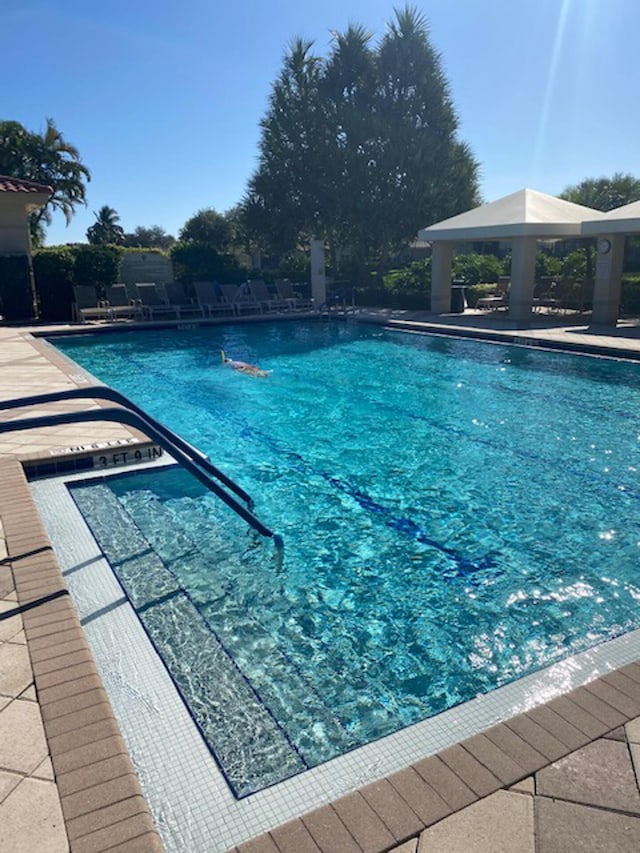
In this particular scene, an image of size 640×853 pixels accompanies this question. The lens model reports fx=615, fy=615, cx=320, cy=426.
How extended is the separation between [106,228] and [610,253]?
5615cm

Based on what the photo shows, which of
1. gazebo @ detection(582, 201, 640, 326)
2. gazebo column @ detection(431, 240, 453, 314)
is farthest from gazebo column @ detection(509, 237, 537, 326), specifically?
gazebo column @ detection(431, 240, 453, 314)

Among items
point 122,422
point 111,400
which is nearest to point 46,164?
point 111,400

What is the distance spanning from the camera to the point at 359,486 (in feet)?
20.0

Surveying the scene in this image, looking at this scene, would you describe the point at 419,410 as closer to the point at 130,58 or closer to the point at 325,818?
the point at 325,818

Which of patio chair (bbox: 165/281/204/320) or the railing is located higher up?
patio chair (bbox: 165/281/204/320)

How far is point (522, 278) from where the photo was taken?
1723 centimetres

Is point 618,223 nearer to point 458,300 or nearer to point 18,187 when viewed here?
point 458,300

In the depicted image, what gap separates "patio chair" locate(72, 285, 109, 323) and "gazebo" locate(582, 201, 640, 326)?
45.6 ft

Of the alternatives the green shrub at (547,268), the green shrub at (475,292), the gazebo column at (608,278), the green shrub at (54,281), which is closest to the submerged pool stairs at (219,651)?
the gazebo column at (608,278)

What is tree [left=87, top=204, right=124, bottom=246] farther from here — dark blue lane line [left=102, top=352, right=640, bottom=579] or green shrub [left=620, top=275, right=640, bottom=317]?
dark blue lane line [left=102, top=352, right=640, bottom=579]

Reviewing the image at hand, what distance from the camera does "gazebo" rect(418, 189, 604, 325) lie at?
1620 centimetres

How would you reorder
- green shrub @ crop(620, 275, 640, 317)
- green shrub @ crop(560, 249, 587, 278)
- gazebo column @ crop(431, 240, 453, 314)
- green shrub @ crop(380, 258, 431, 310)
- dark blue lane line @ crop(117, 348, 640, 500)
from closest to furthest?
dark blue lane line @ crop(117, 348, 640, 500) → green shrub @ crop(620, 275, 640, 317) → gazebo column @ crop(431, 240, 453, 314) → green shrub @ crop(560, 249, 587, 278) → green shrub @ crop(380, 258, 431, 310)

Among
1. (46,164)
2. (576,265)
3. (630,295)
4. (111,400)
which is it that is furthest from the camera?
(46,164)

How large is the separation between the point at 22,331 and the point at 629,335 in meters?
15.4
